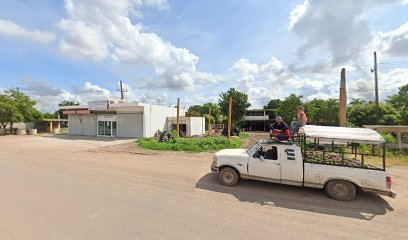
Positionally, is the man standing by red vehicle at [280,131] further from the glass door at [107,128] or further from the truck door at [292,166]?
the glass door at [107,128]

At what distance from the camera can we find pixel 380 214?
16.5ft

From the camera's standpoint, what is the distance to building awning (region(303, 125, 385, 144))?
18.6 feet

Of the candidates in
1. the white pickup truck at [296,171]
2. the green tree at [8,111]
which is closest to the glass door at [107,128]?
the green tree at [8,111]

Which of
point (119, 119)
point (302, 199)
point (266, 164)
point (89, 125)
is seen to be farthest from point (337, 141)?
point (89, 125)

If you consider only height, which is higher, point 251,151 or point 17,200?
point 251,151

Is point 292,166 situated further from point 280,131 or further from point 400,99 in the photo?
point 400,99

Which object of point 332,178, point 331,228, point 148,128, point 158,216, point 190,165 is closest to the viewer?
point 331,228

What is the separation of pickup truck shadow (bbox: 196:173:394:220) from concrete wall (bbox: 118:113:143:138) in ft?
58.5

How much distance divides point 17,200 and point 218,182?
19.1ft

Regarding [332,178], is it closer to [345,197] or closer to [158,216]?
[345,197]

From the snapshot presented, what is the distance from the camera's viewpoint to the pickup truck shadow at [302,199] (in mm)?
5164

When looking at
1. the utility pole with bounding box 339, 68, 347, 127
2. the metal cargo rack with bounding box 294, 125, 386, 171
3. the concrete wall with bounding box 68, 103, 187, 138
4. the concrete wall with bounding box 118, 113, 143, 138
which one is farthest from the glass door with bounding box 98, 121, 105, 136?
the utility pole with bounding box 339, 68, 347, 127

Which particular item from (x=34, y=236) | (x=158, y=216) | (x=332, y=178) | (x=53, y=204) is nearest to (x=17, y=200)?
(x=53, y=204)

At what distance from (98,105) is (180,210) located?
2244 centimetres
